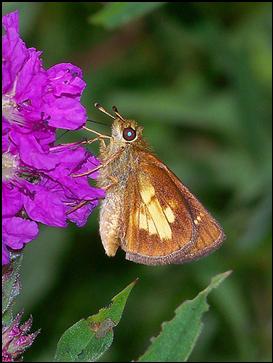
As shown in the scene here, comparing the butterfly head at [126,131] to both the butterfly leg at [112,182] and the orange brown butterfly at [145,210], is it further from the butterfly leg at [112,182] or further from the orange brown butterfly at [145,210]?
the butterfly leg at [112,182]

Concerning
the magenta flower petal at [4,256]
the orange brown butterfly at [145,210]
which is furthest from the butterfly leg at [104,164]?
→ the magenta flower petal at [4,256]

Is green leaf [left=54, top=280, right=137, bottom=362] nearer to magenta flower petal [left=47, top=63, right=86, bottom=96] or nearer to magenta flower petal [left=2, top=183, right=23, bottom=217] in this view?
magenta flower petal [left=2, top=183, right=23, bottom=217]

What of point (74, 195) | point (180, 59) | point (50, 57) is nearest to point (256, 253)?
point (180, 59)

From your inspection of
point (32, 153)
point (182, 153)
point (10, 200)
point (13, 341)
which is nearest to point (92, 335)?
point (13, 341)

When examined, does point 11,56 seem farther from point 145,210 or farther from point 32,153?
point 145,210

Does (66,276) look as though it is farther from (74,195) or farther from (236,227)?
(74,195)

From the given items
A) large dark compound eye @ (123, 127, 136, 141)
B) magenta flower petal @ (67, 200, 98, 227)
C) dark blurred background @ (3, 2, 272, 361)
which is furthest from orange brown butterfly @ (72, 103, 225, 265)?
dark blurred background @ (3, 2, 272, 361)
